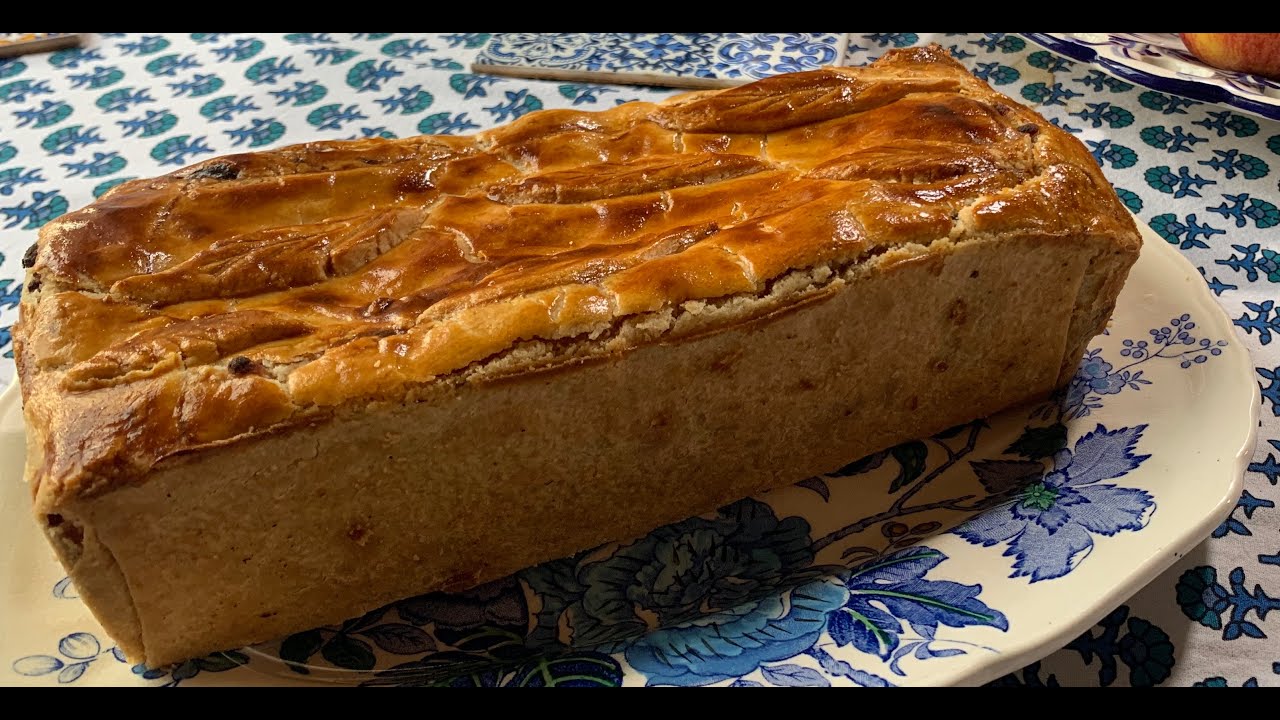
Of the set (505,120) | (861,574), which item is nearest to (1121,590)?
(861,574)

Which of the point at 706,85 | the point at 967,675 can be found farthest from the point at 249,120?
the point at 967,675

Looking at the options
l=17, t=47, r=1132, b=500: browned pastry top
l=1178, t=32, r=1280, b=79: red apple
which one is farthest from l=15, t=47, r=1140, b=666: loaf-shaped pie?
l=1178, t=32, r=1280, b=79: red apple

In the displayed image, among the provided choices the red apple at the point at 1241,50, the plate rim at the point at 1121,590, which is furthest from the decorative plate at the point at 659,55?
the plate rim at the point at 1121,590

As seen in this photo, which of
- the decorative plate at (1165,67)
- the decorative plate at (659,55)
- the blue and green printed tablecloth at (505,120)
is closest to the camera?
the blue and green printed tablecloth at (505,120)

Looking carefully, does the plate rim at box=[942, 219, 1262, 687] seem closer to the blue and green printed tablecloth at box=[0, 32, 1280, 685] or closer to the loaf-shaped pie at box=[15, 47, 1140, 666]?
the blue and green printed tablecloth at box=[0, 32, 1280, 685]

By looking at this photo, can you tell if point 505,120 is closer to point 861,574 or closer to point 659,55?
point 659,55

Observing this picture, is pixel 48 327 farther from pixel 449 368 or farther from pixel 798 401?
pixel 798 401

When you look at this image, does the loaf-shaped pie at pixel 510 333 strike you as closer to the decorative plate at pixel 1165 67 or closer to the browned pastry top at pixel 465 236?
the browned pastry top at pixel 465 236
